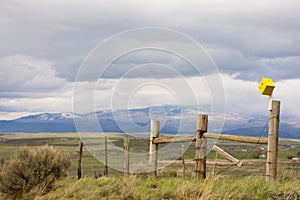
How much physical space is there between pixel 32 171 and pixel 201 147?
439 cm

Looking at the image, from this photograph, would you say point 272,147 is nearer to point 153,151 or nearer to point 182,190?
point 182,190

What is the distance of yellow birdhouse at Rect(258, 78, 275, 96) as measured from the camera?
1055 cm

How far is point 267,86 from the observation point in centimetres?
1055

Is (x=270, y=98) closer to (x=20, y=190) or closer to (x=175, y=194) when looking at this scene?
(x=175, y=194)

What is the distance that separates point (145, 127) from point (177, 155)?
199cm

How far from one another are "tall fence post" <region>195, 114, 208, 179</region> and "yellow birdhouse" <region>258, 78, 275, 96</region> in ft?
5.89

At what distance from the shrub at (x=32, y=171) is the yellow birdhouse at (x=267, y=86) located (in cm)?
540

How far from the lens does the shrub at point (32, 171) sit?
1052 cm

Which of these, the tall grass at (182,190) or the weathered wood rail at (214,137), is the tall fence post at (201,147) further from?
the tall grass at (182,190)

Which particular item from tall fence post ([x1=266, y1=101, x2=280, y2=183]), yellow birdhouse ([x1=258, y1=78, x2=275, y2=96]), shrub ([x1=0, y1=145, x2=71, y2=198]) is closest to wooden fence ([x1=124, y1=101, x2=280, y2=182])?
tall fence post ([x1=266, y1=101, x2=280, y2=183])

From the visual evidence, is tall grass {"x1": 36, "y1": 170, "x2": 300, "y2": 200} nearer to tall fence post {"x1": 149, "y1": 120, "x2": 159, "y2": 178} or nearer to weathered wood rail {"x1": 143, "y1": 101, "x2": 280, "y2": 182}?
weathered wood rail {"x1": 143, "y1": 101, "x2": 280, "y2": 182}

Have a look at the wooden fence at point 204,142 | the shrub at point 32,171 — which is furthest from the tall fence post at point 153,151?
the shrub at point 32,171

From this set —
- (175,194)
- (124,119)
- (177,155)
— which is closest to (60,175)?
(124,119)

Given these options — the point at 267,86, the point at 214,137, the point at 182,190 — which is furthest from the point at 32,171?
the point at 267,86
